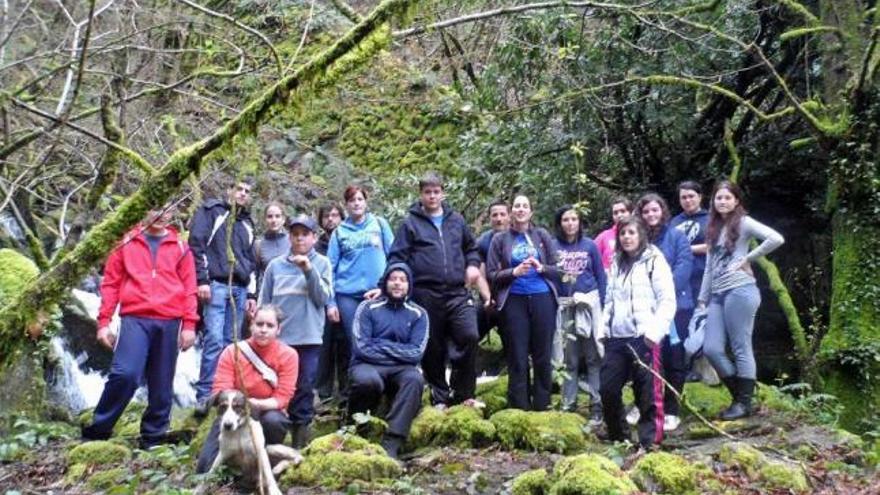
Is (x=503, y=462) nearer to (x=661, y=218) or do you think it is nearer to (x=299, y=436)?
(x=299, y=436)

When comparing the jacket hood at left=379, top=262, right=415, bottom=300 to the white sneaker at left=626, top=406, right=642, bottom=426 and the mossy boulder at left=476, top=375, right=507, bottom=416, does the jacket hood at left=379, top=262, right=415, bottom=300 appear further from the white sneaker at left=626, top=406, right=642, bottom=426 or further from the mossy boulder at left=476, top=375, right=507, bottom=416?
the white sneaker at left=626, top=406, right=642, bottom=426

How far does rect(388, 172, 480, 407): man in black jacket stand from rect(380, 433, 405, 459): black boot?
85 centimetres

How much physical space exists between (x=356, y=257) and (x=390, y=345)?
102 cm

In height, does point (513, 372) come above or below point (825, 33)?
below

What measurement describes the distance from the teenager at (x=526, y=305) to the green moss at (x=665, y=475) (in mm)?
1793

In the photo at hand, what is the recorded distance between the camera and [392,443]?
663 centimetres

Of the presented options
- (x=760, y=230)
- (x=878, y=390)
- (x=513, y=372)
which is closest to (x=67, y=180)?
(x=513, y=372)

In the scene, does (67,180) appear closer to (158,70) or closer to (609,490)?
(158,70)

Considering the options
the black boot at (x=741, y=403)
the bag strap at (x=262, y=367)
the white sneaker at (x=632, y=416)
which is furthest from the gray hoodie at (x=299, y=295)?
the black boot at (x=741, y=403)

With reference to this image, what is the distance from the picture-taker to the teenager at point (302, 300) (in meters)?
6.82

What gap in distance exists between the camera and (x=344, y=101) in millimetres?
16203

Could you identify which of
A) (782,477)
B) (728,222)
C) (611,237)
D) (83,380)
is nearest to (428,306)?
(611,237)

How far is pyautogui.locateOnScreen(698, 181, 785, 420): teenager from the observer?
6.96m

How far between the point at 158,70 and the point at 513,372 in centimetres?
592
